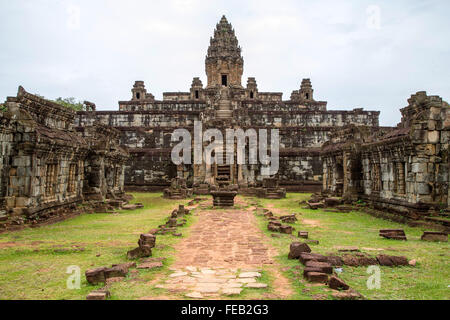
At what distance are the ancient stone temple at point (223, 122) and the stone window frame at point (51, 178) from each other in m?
9.63

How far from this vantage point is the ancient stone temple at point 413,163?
11297 millimetres

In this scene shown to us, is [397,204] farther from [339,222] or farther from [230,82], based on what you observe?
[230,82]

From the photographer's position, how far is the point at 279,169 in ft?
95.0

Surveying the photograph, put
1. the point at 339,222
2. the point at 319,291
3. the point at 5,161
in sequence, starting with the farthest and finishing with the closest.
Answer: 1. the point at 339,222
2. the point at 5,161
3. the point at 319,291

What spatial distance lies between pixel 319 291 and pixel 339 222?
830 centimetres

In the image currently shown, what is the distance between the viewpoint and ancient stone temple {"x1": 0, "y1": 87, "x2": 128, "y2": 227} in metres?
11.1

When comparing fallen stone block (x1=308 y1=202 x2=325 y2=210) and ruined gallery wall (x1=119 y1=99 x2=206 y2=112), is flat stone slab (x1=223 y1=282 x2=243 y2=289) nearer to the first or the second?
fallen stone block (x1=308 y1=202 x2=325 y2=210)

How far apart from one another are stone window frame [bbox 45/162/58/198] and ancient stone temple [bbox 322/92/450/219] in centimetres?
1287

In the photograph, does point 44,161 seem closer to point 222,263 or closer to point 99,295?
point 222,263

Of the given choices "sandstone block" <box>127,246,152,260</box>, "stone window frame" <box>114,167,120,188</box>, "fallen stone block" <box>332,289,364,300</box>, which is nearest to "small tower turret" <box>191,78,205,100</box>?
"stone window frame" <box>114,167,120,188</box>

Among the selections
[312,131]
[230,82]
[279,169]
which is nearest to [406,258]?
[279,169]

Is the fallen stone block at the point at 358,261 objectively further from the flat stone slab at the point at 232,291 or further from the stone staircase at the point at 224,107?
the stone staircase at the point at 224,107

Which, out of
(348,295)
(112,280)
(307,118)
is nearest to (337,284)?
(348,295)

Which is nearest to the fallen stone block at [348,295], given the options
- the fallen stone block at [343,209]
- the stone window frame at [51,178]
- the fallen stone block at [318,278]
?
the fallen stone block at [318,278]
